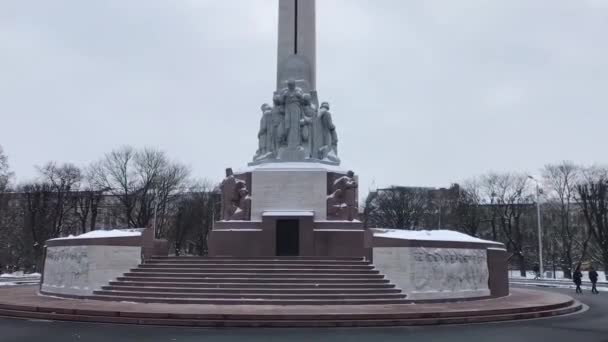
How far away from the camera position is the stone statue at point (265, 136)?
90.4 feet

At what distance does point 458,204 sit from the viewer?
5634 cm

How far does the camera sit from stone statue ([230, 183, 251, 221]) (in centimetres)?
2514

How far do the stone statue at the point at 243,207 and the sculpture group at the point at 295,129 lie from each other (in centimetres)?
239

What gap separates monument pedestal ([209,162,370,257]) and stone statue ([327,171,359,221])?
0.84 ft

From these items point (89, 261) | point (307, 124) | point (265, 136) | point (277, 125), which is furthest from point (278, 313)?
point (265, 136)

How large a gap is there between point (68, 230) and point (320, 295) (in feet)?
149

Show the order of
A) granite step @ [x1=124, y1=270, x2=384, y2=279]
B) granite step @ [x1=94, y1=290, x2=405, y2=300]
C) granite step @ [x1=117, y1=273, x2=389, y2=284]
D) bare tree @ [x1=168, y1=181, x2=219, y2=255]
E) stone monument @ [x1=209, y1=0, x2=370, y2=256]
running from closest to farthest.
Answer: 1. granite step @ [x1=94, y1=290, x2=405, y2=300]
2. granite step @ [x1=117, y1=273, x2=389, y2=284]
3. granite step @ [x1=124, y1=270, x2=384, y2=279]
4. stone monument @ [x1=209, y1=0, x2=370, y2=256]
5. bare tree @ [x1=168, y1=181, x2=219, y2=255]

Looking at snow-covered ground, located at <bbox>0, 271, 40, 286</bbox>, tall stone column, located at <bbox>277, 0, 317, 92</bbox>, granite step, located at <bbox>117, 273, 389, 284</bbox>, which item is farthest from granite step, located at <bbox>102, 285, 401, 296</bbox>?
snow-covered ground, located at <bbox>0, 271, 40, 286</bbox>

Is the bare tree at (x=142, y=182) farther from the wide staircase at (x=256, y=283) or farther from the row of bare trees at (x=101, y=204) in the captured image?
the wide staircase at (x=256, y=283)

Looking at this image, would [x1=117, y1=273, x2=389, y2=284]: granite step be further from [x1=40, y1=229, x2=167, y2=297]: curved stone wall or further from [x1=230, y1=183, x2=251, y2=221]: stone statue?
[x1=230, y1=183, x2=251, y2=221]: stone statue

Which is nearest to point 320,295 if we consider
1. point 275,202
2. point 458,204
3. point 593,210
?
point 275,202

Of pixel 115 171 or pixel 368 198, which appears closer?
pixel 115 171

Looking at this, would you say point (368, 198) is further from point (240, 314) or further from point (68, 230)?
point (240, 314)

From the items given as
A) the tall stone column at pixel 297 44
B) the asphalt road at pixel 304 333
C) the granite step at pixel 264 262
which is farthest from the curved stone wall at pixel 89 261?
the tall stone column at pixel 297 44
